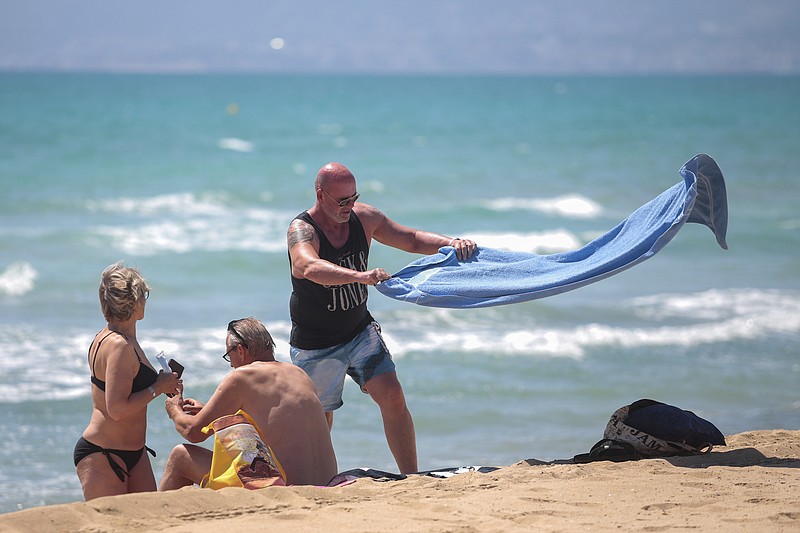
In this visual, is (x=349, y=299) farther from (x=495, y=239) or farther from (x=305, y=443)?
(x=495, y=239)

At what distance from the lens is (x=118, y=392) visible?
4.34 metres

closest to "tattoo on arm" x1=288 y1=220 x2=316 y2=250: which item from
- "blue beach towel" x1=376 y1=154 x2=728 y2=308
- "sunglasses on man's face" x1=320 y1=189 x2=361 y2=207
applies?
"sunglasses on man's face" x1=320 y1=189 x2=361 y2=207

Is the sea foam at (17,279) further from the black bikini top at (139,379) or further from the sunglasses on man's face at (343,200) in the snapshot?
the black bikini top at (139,379)

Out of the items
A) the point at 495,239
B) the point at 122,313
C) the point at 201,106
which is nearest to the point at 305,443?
the point at 122,313

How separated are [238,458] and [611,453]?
6.94 ft

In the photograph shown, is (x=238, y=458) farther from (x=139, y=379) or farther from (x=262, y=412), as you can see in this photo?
(x=139, y=379)

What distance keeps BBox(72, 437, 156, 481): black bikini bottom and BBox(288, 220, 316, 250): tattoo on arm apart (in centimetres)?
134

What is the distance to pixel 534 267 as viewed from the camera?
218 inches

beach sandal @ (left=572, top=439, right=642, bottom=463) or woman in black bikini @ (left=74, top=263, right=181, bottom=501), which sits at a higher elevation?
woman in black bikini @ (left=74, top=263, right=181, bottom=501)

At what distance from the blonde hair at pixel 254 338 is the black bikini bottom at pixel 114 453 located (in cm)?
67

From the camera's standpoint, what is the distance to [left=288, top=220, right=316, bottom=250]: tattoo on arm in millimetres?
5258

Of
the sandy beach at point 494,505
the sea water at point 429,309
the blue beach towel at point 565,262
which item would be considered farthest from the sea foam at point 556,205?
the sandy beach at point 494,505

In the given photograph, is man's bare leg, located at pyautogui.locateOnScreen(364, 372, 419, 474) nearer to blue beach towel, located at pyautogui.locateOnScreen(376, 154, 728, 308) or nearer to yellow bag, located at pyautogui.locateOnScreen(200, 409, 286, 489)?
blue beach towel, located at pyautogui.locateOnScreen(376, 154, 728, 308)

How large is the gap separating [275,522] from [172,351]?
5749mm
